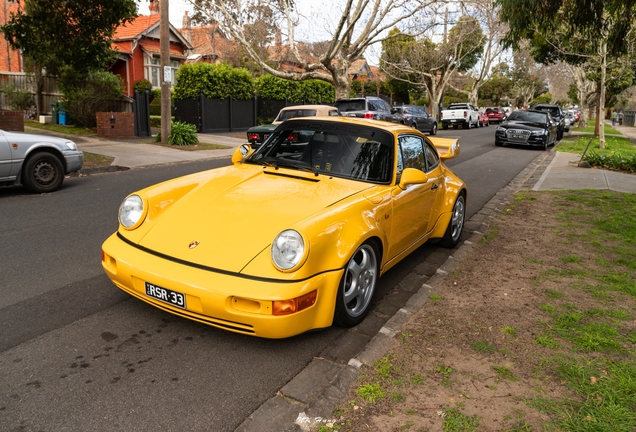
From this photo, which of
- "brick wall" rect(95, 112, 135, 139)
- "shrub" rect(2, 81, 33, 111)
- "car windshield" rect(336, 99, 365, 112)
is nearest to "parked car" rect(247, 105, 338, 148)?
"car windshield" rect(336, 99, 365, 112)

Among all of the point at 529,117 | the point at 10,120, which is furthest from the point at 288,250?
the point at 529,117

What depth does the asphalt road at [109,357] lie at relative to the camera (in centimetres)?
284

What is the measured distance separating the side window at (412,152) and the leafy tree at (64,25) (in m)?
10.4

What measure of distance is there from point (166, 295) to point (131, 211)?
0.97m

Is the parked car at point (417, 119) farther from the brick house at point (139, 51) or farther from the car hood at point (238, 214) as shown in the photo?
the car hood at point (238, 214)

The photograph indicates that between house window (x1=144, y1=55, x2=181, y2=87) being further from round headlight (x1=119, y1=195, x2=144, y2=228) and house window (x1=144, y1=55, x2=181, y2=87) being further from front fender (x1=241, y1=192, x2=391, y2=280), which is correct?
front fender (x1=241, y1=192, x2=391, y2=280)

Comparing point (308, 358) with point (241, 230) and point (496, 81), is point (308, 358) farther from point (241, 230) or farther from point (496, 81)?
point (496, 81)

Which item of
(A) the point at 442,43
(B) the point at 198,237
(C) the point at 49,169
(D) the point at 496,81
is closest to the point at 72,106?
(C) the point at 49,169

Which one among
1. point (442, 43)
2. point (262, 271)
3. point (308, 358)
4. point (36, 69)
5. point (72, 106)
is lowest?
point (308, 358)

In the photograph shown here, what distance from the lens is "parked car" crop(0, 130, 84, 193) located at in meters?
8.38

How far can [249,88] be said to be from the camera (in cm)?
2536

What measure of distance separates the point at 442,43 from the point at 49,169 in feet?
117

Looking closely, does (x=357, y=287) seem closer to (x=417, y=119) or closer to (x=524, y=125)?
(x=524, y=125)

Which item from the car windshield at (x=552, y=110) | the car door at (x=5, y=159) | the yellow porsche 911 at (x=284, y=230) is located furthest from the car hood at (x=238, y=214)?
the car windshield at (x=552, y=110)
